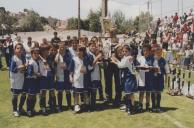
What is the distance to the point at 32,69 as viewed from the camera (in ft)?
42.3

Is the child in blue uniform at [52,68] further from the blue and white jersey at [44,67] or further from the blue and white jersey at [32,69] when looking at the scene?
the blue and white jersey at [32,69]

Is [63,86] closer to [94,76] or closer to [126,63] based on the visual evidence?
[94,76]

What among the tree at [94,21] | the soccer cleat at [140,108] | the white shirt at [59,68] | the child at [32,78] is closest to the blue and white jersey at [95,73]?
the white shirt at [59,68]

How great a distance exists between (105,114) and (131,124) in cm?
135

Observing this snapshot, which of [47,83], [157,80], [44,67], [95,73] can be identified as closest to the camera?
[44,67]

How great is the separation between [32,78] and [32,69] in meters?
0.25

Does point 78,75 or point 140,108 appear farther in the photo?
point 140,108

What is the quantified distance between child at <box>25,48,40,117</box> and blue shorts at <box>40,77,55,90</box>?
293mm

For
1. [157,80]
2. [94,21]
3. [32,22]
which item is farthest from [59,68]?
[32,22]

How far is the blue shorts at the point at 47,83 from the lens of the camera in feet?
44.0

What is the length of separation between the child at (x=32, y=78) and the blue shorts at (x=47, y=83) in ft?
0.96

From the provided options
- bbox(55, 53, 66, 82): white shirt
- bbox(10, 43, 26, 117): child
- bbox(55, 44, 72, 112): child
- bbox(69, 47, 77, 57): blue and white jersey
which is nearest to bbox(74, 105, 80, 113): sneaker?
bbox(55, 44, 72, 112): child

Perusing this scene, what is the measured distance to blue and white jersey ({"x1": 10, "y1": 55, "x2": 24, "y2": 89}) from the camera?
502 inches

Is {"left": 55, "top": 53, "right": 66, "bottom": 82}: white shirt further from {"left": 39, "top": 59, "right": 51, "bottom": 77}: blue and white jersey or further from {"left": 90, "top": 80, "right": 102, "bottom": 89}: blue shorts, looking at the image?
{"left": 90, "top": 80, "right": 102, "bottom": 89}: blue shorts
